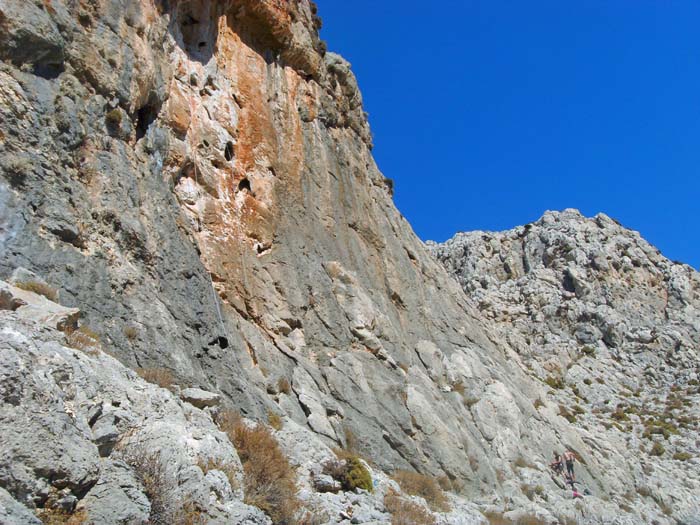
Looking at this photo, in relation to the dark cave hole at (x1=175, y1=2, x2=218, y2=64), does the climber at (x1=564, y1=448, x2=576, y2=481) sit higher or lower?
lower

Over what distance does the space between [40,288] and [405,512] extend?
807cm

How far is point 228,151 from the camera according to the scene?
2006cm

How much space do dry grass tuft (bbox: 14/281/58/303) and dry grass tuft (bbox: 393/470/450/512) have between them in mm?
9448

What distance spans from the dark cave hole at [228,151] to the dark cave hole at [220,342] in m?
7.18

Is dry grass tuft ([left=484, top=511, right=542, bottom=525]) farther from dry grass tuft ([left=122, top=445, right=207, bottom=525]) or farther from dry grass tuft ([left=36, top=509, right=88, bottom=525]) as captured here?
dry grass tuft ([left=36, top=509, right=88, bottom=525])

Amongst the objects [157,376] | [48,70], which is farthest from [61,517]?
[48,70]

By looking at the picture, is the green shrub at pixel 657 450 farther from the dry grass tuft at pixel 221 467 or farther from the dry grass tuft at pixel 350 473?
the dry grass tuft at pixel 221 467

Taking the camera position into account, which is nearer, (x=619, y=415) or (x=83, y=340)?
(x=83, y=340)

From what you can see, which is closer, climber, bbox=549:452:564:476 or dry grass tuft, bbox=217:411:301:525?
dry grass tuft, bbox=217:411:301:525

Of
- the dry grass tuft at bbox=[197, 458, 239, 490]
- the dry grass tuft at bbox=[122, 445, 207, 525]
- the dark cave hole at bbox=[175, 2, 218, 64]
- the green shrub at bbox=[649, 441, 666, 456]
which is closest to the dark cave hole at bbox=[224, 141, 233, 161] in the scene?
the dark cave hole at bbox=[175, 2, 218, 64]

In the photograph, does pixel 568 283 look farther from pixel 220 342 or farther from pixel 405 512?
pixel 220 342

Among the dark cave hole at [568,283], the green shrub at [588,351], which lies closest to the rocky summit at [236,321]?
the green shrub at [588,351]

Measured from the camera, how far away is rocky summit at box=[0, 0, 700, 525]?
844 centimetres

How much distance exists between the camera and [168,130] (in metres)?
17.3
